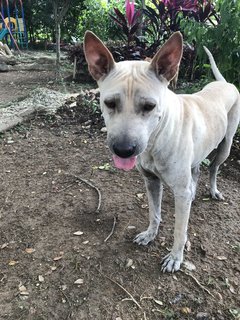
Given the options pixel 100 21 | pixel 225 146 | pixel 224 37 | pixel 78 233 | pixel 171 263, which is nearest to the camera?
pixel 171 263

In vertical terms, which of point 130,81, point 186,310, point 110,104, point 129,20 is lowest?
point 186,310

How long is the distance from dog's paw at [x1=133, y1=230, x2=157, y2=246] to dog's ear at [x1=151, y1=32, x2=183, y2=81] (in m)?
1.45

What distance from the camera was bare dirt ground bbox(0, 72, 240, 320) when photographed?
2.53 meters

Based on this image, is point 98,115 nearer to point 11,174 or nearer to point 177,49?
point 11,174

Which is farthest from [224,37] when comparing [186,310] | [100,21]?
[100,21]

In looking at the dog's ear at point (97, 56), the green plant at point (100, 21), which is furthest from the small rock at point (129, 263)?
the green plant at point (100, 21)

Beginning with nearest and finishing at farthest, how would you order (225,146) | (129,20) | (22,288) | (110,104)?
(110,104)
(22,288)
(225,146)
(129,20)

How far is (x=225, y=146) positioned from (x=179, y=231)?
121 cm

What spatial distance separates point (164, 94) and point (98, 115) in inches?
135

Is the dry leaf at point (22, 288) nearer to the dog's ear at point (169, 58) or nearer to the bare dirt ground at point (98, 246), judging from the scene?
the bare dirt ground at point (98, 246)

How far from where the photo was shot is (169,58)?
228 cm

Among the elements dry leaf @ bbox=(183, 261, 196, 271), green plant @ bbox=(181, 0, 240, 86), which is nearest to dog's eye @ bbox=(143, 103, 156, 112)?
dry leaf @ bbox=(183, 261, 196, 271)

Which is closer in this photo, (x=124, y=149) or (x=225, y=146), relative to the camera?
(x=124, y=149)

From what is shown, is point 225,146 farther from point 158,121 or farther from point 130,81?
point 130,81
